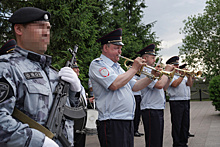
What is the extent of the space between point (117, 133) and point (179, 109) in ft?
13.8

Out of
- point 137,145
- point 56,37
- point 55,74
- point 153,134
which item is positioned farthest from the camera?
point 56,37

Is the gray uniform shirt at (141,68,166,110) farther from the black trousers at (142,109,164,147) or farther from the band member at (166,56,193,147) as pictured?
Result: the band member at (166,56,193,147)

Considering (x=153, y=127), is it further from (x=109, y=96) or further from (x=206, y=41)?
(x=206, y=41)

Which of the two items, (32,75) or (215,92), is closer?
(32,75)

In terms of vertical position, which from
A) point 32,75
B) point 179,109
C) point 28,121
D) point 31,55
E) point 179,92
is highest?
point 31,55

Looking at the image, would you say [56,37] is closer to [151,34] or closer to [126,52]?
[126,52]

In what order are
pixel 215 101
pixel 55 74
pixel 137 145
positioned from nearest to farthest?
pixel 55 74, pixel 137 145, pixel 215 101

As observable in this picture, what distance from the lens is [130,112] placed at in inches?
144

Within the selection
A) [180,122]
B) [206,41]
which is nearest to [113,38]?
[180,122]

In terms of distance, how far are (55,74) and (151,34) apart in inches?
848

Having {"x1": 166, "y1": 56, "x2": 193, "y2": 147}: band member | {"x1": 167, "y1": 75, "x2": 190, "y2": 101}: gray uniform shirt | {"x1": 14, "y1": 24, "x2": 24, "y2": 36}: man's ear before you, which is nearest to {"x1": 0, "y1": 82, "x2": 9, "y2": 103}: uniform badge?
{"x1": 14, "y1": 24, "x2": 24, "y2": 36}: man's ear

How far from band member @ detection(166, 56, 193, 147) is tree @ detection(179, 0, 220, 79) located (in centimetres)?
2122

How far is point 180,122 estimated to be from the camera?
24.2 ft

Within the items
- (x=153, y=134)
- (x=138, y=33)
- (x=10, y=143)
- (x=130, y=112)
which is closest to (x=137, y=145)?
(x=153, y=134)
